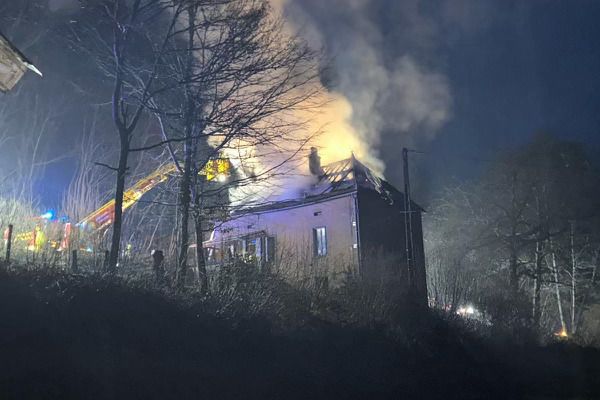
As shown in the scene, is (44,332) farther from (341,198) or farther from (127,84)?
(341,198)

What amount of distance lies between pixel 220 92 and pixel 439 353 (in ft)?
26.5

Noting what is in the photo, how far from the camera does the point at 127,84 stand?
12.1 meters

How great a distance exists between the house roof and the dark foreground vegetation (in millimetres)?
13191

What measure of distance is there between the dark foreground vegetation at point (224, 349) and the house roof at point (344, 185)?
43.3 feet

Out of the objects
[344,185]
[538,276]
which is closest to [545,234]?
[538,276]

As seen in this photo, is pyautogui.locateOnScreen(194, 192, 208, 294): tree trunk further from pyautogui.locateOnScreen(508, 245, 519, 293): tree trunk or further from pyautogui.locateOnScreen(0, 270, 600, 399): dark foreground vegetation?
pyautogui.locateOnScreen(508, 245, 519, 293): tree trunk

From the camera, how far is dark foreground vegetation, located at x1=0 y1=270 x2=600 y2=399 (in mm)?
6082

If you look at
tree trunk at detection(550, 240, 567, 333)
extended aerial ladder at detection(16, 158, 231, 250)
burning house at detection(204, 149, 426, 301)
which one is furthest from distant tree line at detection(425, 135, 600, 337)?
extended aerial ladder at detection(16, 158, 231, 250)

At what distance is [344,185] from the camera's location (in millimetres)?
27484

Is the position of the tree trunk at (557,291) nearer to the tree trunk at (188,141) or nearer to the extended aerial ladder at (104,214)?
the extended aerial ladder at (104,214)

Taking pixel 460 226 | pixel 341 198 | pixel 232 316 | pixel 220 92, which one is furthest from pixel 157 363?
pixel 460 226

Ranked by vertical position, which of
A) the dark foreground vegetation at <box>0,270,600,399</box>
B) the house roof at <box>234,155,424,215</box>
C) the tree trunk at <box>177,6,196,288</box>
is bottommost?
the dark foreground vegetation at <box>0,270,600,399</box>

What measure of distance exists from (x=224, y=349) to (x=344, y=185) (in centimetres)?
1976

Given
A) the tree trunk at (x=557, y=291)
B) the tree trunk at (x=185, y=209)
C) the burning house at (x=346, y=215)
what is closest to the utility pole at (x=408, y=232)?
the burning house at (x=346, y=215)
